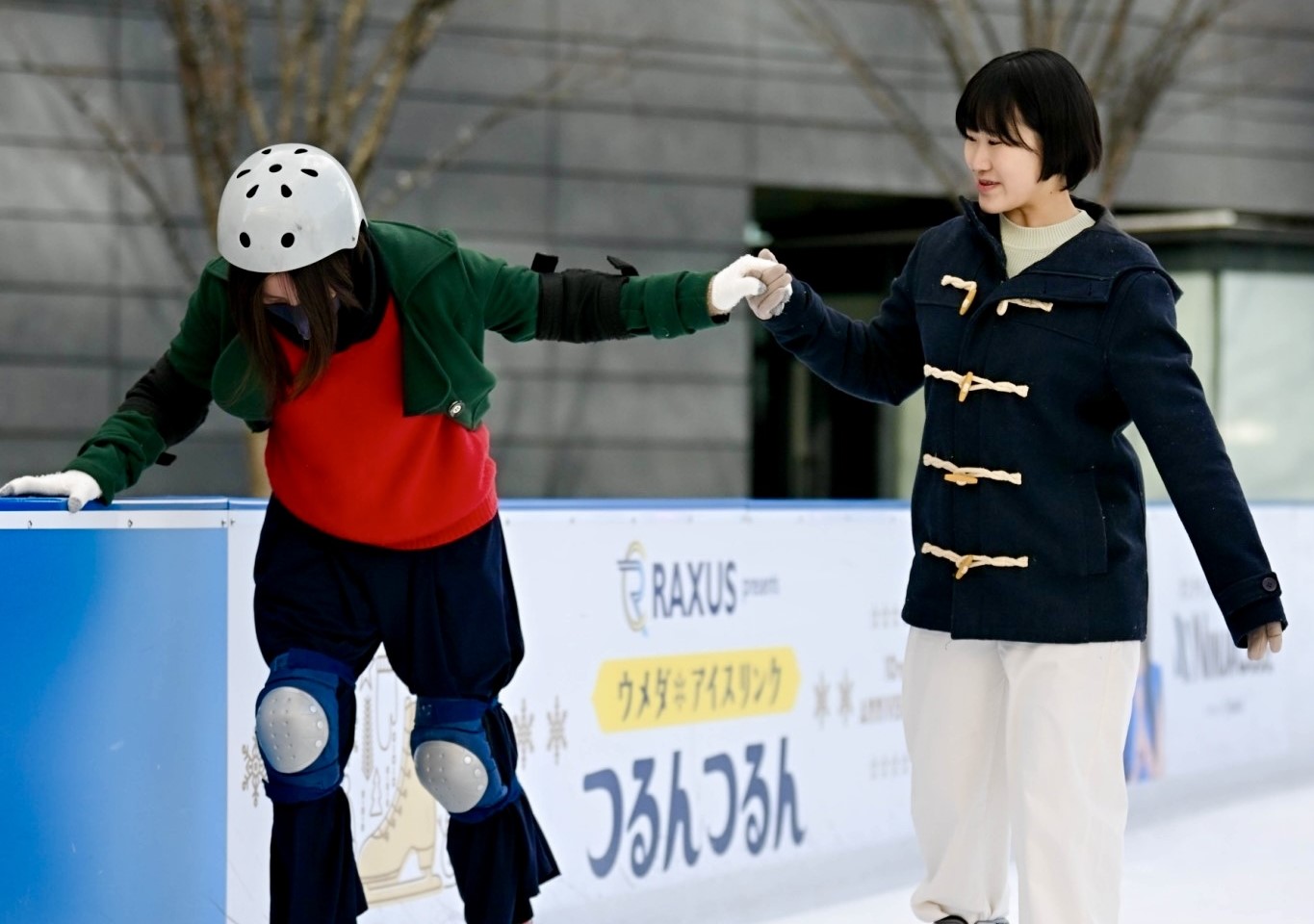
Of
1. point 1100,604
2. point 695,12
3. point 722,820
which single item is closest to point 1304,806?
point 722,820

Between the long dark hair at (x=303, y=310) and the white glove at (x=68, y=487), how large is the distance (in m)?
0.30

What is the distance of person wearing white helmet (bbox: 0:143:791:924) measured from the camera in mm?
2658

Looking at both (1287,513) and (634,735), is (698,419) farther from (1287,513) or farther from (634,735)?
(634,735)

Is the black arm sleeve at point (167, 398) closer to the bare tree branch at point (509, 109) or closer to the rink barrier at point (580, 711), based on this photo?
the rink barrier at point (580, 711)

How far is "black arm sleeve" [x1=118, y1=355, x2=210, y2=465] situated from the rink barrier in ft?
0.92

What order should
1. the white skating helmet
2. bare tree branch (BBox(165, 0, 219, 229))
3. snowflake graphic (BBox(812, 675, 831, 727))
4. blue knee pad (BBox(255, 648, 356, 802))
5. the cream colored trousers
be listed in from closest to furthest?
the white skating helmet, blue knee pad (BBox(255, 648, 356, 802)), the cream colored trousers, snowflake graphic (BBox(812, 675, 831, 727)), bare tree branch (BBox(165, 0, 219, 229))

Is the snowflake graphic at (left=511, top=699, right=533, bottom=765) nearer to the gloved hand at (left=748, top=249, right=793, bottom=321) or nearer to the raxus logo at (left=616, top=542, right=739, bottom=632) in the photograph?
the raxus logo at (left=616, top=542, right=739, bottom=632)

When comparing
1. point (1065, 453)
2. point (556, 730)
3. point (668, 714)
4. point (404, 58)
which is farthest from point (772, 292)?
point (404, 58)

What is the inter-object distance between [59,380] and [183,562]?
29.4 ft

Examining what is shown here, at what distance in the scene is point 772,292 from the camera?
3.02 meters

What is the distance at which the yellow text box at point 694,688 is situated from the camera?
425 centimetres

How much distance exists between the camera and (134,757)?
3.13 meters

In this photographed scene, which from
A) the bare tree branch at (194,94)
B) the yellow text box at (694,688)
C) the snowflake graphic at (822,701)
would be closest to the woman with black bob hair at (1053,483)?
the yellow text box at (694,688)

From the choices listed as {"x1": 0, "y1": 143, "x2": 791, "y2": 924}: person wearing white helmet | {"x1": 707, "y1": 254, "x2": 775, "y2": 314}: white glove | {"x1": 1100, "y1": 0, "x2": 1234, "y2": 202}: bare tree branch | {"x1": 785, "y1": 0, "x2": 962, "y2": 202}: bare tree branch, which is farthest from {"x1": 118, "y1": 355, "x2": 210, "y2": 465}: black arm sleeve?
{"x1": 785, "y1": 0, "x2": 962, "y2": 202}: bare tree branch
